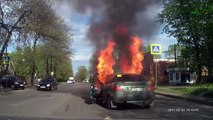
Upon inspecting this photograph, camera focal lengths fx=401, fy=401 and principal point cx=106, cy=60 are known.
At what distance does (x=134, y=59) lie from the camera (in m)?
22.6

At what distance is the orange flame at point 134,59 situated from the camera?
2228 cm

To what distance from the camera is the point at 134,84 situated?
17.8m

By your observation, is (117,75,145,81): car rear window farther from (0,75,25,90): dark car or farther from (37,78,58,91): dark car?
(0,75,25,90): dark car

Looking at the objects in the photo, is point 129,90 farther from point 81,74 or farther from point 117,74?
point 81,74

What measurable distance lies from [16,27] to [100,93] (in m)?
20.7

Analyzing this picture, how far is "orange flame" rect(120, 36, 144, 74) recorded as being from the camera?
73.1 ft

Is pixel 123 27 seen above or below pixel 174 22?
below

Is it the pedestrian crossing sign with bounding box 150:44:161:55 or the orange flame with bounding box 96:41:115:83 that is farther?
the pedestrian crossing sign with bounding box 150:44:161:55

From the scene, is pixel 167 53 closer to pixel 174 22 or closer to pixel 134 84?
pixel 174 22

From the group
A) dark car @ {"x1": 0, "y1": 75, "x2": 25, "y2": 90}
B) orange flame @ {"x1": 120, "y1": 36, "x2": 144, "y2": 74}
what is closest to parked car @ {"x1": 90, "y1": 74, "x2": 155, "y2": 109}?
orange flame @ {"x1": 120, "y1": 36, "x2": 144, "y2": 74}

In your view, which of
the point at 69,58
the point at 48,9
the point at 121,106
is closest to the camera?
the point at 121,106

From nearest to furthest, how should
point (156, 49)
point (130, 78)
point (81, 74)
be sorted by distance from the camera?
point (130, 78), point (156, 49), point (81, 74)

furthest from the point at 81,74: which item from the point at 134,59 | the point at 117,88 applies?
the point at 117,88

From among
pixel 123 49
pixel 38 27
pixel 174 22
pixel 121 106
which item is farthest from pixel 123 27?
pixel 174 22
